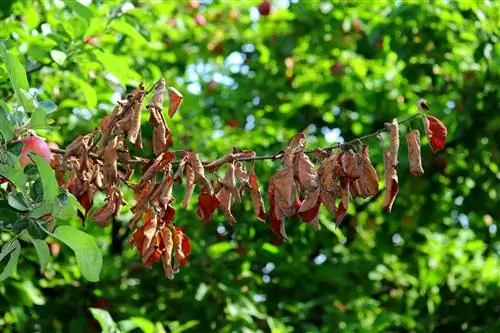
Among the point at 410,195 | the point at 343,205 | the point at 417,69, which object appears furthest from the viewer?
the point at 410,195

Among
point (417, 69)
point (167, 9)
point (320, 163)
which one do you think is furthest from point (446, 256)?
point (320, 163)

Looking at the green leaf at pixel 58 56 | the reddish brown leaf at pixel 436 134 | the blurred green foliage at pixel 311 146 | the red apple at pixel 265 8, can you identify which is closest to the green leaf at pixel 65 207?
the reddish brown leaf at pixel 436 134

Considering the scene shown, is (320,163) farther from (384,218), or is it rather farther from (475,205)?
(384,218)

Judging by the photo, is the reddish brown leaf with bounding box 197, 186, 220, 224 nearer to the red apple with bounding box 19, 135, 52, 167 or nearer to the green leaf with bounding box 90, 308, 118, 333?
the red apple with bounding box 19, 135, 52, 167

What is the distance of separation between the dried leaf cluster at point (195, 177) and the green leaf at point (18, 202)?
0.40 ft

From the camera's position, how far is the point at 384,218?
512 cm

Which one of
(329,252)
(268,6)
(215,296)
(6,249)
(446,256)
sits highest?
(6,249)

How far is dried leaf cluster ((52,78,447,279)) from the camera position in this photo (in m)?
1.68

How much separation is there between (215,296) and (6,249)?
2157mm

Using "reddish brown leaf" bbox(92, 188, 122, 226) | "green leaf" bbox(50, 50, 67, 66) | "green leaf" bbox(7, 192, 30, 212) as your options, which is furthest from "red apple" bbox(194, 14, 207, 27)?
"green leaf" bbox(7, 192, 30, 212)

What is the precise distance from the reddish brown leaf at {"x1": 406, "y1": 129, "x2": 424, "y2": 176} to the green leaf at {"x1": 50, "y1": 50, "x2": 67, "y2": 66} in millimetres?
1300

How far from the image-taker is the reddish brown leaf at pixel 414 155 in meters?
1.67

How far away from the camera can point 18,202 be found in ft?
5.61

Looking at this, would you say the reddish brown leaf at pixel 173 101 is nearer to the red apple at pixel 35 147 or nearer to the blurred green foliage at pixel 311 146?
the red apple at pixel 35 147
